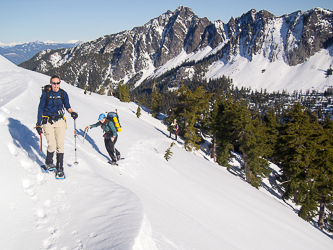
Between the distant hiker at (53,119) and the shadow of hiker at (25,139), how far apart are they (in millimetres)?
809

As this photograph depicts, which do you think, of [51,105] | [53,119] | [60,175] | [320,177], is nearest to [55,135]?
[53,119]

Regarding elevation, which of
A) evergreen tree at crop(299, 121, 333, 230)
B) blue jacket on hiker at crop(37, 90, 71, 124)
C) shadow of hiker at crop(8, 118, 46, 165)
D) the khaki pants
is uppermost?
blue jacket on hiker at crop(37, 90, 71, 124)

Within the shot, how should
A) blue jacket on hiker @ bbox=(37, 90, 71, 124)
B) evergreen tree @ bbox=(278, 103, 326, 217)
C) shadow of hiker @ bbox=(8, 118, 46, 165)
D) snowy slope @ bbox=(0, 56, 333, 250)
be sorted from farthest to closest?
evergreen tree @ bbox=(278, 103, 326, 217) → shadow of hiker @ bbox=(8, 118, 46, 165) → blue jacket on hiker @ bbox=(37, 90, 71, 124) → snowy slope @ bbox=(0, 56, 333, 250)

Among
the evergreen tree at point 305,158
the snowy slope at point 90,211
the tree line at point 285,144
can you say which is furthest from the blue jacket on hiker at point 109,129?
the evergreen tree at point 305,158

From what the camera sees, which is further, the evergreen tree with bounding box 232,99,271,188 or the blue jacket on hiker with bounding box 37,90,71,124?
the evergreen tree with bounding box 232,99,271,188

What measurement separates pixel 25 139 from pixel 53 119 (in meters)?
2.23

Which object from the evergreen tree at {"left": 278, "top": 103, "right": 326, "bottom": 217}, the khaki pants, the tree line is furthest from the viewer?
the tree line

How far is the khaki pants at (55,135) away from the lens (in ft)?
17.5

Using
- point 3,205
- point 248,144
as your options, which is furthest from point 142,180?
point 248,144

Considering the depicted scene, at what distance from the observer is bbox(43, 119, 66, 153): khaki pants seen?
17.5 feet

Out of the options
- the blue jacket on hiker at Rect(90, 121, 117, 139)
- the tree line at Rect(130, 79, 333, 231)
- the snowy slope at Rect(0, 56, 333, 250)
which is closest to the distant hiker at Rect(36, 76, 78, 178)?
the snowy slope at Rect(0, 56, 333, 250)

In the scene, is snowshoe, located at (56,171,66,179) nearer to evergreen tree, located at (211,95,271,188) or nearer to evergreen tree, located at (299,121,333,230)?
evergreen tree, located at (211,95,271,188)

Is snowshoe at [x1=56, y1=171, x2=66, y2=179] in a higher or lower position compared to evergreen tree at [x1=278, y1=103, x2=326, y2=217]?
higher

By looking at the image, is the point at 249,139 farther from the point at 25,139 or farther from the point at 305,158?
the point at 25,139
